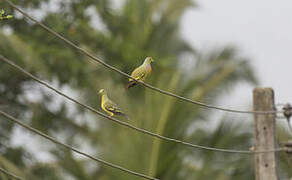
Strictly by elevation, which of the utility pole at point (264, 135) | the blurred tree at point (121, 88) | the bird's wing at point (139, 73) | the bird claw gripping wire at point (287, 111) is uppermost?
the blurred tree at point (121, 88)

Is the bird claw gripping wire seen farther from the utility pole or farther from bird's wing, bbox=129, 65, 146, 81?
bird's wing, bbox=129, 65, 146, 81

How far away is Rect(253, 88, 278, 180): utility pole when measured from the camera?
6.46 meters

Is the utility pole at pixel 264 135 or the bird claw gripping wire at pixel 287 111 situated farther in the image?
the bird claw gripping wire at pixel 287 111

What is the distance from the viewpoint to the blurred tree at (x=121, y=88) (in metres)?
10.6

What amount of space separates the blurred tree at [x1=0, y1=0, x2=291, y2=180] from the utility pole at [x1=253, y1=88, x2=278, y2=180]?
3.50m

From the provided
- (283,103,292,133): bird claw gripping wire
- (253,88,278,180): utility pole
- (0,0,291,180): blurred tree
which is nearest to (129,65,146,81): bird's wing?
(253,88,278,180): utility pole

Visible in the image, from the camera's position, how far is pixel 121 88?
1163cm

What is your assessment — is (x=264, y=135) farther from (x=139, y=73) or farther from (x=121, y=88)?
(x=121, y=88)

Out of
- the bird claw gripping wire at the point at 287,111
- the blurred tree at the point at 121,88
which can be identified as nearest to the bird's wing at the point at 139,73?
the bird claw gripping wire at the point at 287,111

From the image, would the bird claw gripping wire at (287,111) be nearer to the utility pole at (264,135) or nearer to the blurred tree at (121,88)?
the utility pole at (264,135)

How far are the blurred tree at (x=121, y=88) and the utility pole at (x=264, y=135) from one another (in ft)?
11.5

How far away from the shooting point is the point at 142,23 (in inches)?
690

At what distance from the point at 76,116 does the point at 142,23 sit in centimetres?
380

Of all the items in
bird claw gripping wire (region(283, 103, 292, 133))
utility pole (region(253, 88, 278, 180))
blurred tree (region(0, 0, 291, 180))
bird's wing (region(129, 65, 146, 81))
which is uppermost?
blurred tree (region(0, 0, 291, 180))
